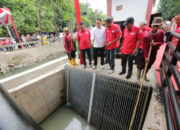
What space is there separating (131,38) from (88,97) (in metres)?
2.12

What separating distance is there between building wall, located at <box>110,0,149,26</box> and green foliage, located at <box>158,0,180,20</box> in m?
24.7

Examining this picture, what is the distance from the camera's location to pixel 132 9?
5.80 metres

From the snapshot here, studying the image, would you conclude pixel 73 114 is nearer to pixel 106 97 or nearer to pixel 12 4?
pixel 106 97

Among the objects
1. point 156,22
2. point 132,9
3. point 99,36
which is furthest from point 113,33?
point 132,9

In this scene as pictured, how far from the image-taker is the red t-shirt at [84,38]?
3041 millimetres

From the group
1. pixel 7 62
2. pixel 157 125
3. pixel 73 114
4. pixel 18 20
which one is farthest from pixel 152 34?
A: pixel 18 20

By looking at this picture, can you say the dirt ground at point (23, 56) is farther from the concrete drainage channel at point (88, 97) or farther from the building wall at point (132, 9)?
the building wall at point (132, 9)

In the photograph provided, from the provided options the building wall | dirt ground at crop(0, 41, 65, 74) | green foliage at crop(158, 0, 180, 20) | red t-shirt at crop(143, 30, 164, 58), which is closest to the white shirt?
red t-shirt at crop(143, 30, 164, 58)

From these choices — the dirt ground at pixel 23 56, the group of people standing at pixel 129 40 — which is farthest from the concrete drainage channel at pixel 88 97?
the dirt ground at pixel 23 56

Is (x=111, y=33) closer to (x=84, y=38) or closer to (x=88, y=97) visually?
(x=84, y=38)

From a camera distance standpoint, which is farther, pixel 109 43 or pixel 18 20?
pixel 18 20

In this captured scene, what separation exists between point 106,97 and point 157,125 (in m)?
1.15

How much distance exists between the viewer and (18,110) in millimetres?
784

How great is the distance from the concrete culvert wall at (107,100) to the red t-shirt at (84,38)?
0.99m
